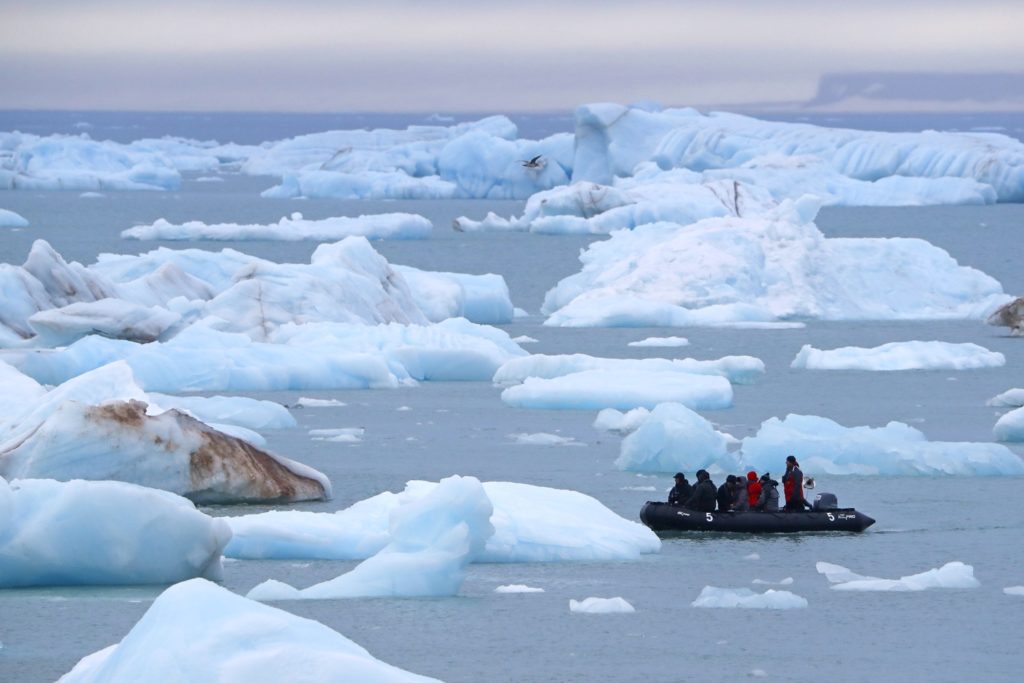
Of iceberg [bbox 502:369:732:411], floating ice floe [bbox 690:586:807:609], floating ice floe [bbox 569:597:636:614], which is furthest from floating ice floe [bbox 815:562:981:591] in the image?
iceberg [bbox 502:369:732:411]

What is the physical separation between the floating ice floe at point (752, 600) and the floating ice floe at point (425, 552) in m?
1.29

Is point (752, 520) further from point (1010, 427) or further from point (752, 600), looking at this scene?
point (1010, 427)

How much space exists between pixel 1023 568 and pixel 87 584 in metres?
5.82

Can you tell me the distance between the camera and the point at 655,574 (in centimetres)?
1158

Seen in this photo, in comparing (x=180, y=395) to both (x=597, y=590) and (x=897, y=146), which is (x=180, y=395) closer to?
(x=597, y=590)

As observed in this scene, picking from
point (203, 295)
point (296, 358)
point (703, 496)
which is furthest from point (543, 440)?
point (203, 295)

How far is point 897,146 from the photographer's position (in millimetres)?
61500

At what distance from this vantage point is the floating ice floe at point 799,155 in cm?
5372

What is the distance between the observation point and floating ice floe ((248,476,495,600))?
10320mm

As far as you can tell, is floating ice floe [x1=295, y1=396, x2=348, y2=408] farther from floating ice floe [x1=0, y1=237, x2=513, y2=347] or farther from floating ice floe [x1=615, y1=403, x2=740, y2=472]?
floating ice floe [x1=615, y1=403, x2=740, y2=472]

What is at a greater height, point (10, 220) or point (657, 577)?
point (10, 220)

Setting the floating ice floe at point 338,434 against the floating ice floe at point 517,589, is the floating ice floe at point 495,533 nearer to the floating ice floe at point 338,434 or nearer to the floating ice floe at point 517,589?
the floating ice floe at point 517,589

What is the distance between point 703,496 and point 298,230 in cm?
3332

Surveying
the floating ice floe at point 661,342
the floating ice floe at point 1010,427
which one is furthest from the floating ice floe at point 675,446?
the floating ice floe at point 661,342
